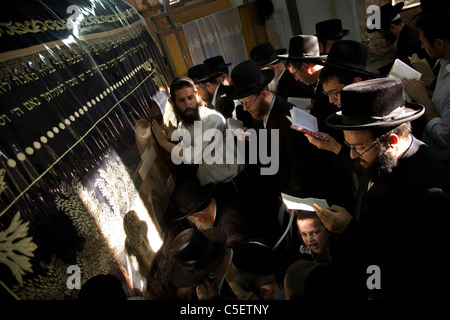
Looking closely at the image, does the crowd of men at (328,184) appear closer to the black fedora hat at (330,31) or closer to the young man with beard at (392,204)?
the young man with beard at (392,204)

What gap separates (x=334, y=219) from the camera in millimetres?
2064

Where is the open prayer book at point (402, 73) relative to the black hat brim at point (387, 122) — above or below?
below

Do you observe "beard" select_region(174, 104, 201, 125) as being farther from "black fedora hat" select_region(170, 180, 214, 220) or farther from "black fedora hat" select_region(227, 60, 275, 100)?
"black fedora hat" select_region(170, 180, 214, 220)

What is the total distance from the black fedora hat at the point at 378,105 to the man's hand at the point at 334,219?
65 centimetres

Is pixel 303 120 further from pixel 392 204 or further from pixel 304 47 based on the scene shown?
pixel 304 47

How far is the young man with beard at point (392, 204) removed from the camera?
1.53 metres

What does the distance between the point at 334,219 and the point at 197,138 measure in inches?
74.0

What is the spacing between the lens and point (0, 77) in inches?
58.5

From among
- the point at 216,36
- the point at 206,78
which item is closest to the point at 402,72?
the point at 206,78

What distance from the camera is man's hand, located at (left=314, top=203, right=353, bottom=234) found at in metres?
2.06

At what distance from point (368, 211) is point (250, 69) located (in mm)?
1856
